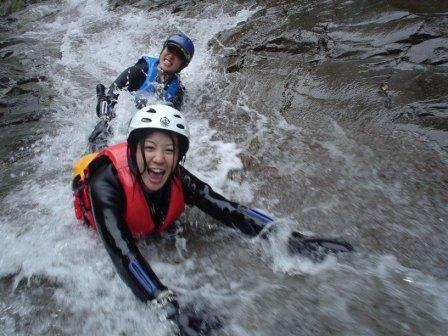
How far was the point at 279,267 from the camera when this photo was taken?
3.63 metres

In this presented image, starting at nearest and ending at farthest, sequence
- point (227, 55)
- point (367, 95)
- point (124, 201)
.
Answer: point (124, 201), point (367, 95), point (227, 55)

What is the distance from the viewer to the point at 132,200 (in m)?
3.46

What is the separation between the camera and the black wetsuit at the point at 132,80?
6109 mm

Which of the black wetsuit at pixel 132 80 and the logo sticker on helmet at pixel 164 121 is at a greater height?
the logo sticker on helmet at pixel 164 121

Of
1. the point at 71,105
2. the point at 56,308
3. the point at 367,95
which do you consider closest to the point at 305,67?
the point at 367,95

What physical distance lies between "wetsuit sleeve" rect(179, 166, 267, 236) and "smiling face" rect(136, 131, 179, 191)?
47cm

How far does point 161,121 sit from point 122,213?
0.81m

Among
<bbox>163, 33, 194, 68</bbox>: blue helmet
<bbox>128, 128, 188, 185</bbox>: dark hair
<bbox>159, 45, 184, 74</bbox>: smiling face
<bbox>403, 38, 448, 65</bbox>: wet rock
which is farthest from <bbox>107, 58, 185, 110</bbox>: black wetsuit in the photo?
<bbox>403, 38, 448, 65</bbox>: wet rock

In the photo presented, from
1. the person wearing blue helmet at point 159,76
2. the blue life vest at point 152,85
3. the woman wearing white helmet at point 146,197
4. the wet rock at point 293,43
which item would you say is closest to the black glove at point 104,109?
the person wearing blue helmet at point 159,76

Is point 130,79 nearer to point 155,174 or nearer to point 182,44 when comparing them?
point 182,44

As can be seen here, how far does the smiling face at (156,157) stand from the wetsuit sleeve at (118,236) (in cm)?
25

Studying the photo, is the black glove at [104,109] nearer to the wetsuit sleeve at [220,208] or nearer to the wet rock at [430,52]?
the wetsuit sleeve at [220,208]

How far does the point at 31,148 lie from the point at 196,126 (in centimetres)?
235

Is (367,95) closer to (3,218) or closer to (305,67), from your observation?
(305,67)
